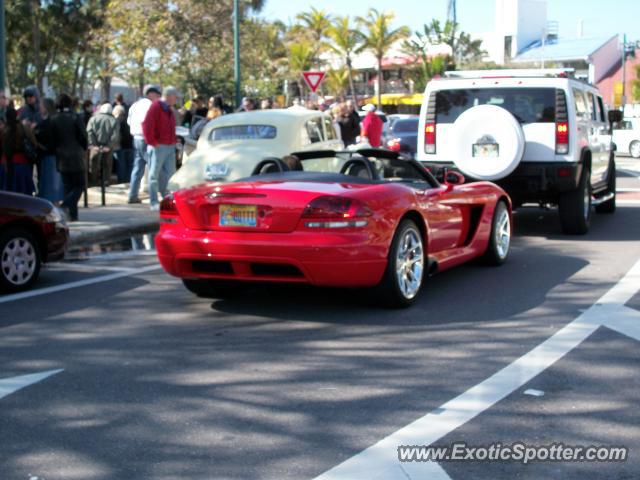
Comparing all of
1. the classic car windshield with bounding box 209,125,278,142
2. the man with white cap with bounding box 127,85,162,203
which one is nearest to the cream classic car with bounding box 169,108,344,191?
the classic car windshield with bounding box 209,125,278,142

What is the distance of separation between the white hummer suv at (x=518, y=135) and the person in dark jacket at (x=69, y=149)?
15.8 feet

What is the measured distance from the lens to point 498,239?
9805mm

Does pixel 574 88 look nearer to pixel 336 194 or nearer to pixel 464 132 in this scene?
pixel 464 132

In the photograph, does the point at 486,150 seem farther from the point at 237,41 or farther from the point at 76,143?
the point at 237,41

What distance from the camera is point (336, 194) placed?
23.6 feet

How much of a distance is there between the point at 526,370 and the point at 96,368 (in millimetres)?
2606

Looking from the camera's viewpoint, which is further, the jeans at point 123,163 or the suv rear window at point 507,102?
the jeans at point 123,163

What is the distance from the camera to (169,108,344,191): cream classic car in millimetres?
14070

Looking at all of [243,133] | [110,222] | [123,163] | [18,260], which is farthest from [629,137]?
[18,260]

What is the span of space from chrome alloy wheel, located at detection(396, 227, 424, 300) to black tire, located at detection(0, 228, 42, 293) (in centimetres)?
349

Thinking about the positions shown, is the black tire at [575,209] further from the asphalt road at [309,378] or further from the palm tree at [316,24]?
the palm tree at [316,24]

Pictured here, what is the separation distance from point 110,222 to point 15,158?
64.2 inches

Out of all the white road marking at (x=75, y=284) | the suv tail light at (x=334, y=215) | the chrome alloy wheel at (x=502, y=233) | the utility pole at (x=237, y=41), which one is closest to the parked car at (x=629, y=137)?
the utility pole at (x=237, y=41)

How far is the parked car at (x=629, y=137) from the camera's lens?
3419 centimetres
